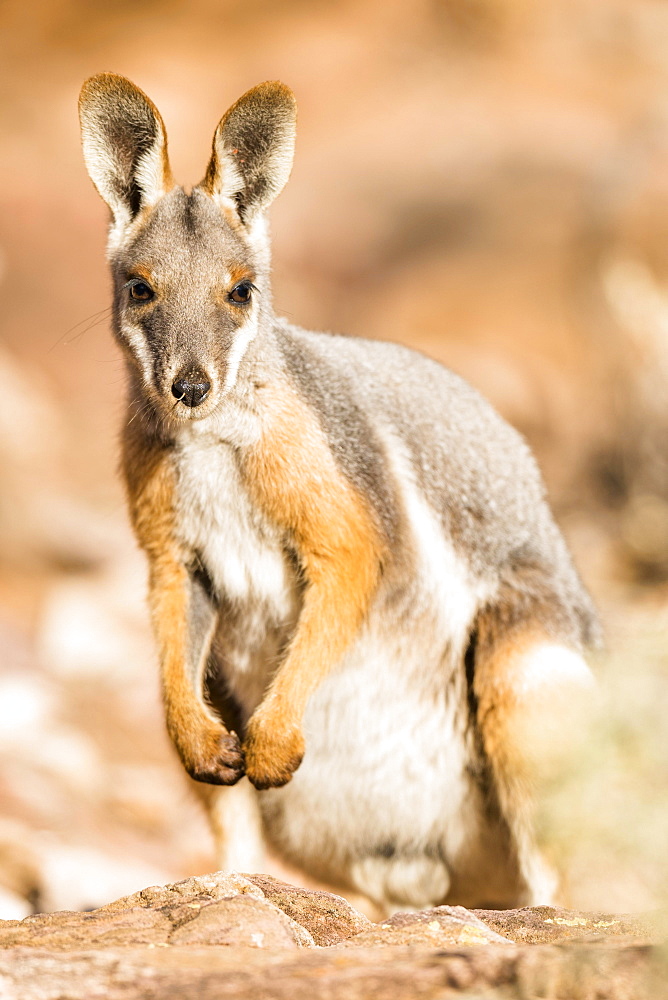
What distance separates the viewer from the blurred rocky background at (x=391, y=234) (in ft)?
28.9

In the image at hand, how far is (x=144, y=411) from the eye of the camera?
12.2 feet

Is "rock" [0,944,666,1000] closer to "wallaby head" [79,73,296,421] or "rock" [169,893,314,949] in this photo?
"rock" [169,893,314,949]

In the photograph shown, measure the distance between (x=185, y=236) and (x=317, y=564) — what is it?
3.62 feet

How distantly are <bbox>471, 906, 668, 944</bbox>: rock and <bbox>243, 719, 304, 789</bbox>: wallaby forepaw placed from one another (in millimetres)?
848

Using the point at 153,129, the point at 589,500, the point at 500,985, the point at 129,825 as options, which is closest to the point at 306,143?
the point at 589,500

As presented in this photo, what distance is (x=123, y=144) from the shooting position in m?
3.65

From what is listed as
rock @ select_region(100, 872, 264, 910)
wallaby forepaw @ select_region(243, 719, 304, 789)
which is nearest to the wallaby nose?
wallaby forepaw @ select_region(243, 719, 304, 789)

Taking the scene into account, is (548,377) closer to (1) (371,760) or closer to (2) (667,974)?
(1) (371,760)

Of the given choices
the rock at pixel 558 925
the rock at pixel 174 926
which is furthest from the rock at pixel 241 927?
the rock at pixel 558 925

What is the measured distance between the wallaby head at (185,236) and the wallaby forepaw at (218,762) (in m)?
1.03

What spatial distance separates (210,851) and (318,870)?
1.67m

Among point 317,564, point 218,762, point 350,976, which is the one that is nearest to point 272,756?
point 218,762

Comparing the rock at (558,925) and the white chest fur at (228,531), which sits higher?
the white chest fur at (228,531)

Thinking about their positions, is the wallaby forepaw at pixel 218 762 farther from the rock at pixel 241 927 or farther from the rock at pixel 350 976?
the rock at pixel 350 976
